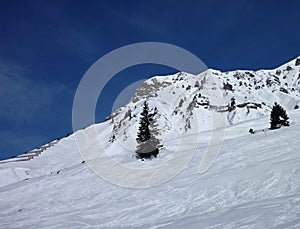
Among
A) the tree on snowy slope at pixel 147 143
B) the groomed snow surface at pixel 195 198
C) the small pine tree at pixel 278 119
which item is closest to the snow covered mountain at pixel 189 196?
the groomed snow surface at pixel 195 198

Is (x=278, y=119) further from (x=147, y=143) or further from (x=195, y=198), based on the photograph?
(x=195, y=198)

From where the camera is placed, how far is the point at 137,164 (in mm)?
29641

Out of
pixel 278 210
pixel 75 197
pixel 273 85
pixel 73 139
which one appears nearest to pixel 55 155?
pixel 73 139

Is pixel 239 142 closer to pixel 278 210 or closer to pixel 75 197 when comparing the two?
pixel 75 197

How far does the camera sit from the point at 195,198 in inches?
660

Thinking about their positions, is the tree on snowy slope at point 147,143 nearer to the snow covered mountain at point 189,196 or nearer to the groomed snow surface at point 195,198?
the snow covered mountain at point 189,196

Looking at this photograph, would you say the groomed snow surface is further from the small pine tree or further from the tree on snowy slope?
the tree on snowy slope

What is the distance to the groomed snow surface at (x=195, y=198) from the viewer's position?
12.3 m

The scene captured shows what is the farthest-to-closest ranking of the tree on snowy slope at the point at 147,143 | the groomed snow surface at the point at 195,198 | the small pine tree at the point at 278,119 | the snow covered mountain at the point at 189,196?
the small pine tree at the point at 278,119 → the tree on snowy slope at the point at 147,143 → the snow covered mountain at the point at 189,196 → the groomed snow surface at the point at 195,198

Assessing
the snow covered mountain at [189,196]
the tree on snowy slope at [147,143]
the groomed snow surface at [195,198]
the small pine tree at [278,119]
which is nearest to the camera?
the groomed snow surface at [195,198]

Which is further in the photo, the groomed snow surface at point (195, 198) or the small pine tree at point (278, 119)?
the small pine tree at point (278, 119)

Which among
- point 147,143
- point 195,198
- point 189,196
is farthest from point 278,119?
point 195,198

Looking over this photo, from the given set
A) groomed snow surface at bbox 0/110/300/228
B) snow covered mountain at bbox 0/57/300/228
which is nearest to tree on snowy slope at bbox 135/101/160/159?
snow covered mountain at bbox 0/57/300/228

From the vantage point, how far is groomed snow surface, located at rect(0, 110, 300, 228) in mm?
12258
